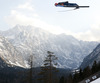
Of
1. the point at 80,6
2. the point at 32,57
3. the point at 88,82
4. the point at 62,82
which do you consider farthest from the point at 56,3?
the point at 62,82

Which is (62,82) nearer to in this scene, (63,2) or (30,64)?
(30,64)

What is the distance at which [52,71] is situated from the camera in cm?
4572

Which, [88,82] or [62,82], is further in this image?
[62,82]

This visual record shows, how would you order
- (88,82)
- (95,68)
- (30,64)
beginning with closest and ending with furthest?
(88,82) → (30,64) → (95,68)

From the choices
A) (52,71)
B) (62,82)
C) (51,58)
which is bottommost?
(62,82)

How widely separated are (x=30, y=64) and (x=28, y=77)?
3.18 m

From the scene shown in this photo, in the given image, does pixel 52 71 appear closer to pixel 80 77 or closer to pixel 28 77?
pixel 28 77

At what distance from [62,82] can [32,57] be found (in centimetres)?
5700

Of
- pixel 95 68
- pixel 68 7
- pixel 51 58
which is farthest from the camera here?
pixel 95 68

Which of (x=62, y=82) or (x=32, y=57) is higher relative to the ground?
(x=32, y=57)

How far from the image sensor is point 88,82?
3781 centimetres

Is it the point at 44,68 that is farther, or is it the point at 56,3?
the point at 44,68

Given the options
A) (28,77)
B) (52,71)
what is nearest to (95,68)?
(52,71)

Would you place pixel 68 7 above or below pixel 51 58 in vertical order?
above
